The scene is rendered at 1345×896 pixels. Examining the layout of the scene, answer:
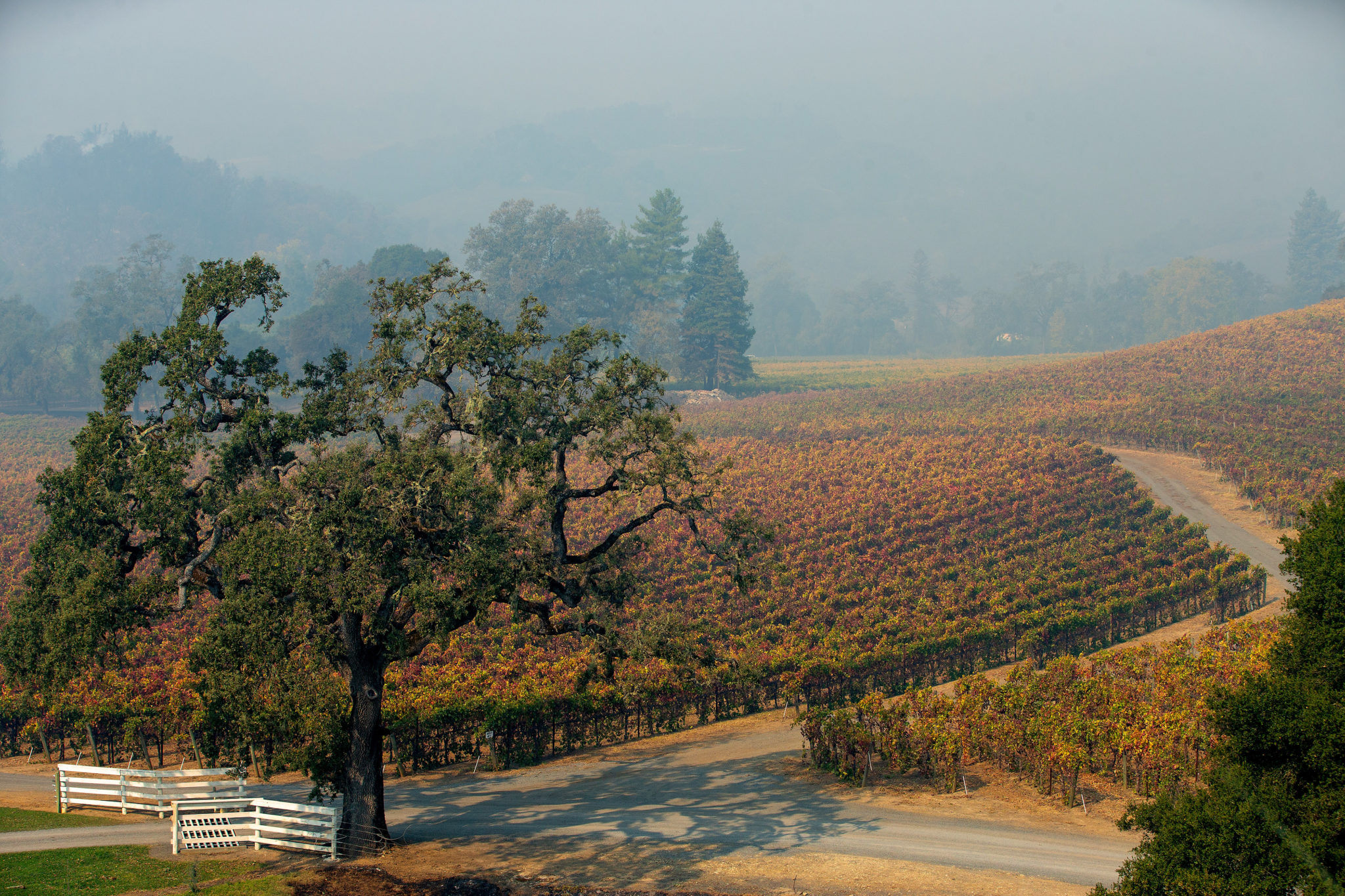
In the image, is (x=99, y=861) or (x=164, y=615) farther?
(x=164, y=615)

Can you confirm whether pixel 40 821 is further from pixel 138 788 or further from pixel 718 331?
pixel 718 331

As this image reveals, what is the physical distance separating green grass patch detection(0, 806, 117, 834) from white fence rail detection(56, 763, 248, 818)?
480 mm

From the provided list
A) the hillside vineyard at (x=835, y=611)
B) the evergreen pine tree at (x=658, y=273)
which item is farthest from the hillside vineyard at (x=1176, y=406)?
the evergreen pine tree at (x=658, y=273)

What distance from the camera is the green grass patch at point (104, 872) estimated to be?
1462 cm

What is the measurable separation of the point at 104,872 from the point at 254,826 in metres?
2.76

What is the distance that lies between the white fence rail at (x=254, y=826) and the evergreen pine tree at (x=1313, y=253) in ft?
624

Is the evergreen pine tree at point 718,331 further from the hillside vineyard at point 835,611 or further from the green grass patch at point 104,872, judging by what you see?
the green grass patch at point 104,872

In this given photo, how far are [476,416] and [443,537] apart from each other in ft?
8.63

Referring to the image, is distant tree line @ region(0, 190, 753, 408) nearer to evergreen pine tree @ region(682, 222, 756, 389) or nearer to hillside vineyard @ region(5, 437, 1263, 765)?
evergreen pine tree @ region(682, 222, 756, 389)

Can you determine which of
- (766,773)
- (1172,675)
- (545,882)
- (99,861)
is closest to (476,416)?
(545,882)

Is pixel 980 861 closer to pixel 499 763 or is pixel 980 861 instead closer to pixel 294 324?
pixel 499 763

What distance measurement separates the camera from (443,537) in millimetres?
17047

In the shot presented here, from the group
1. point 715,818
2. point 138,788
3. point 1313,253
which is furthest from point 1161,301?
point 138,788

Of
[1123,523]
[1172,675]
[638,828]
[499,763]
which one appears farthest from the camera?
[1123,523]
